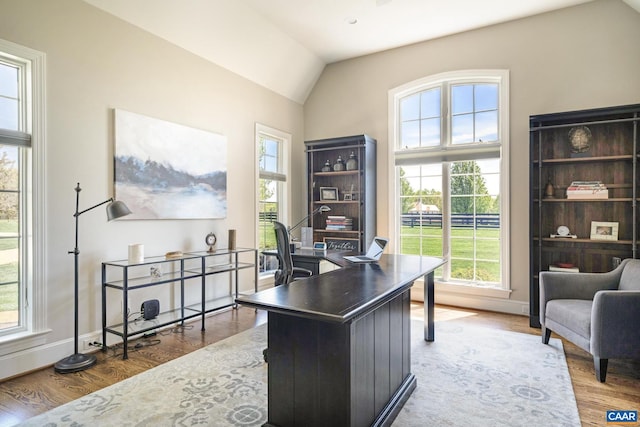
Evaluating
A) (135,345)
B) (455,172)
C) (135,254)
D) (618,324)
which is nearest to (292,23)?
(455,172)

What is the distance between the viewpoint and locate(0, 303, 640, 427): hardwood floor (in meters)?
2.28

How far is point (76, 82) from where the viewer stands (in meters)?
3.05

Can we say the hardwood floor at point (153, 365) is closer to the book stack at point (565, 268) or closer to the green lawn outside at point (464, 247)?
the book stack at point (565, 268)

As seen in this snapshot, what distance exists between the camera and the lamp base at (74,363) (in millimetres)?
2766

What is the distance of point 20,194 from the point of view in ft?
9.21

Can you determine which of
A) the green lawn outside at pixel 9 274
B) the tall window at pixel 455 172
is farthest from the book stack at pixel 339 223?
the green lawn outside at pixel 9 274

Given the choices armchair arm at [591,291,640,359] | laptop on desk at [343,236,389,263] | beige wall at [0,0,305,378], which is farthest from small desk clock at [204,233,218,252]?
armchair arm at [591,291,640,359]

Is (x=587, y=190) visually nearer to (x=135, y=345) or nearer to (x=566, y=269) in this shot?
(x=566, y=269)

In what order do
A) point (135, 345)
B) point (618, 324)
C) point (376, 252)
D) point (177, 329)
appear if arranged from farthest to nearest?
point (177, 329), point (135, 345), point (376, 252), point (618, 324)

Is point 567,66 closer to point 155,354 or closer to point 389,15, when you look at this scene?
point 389,15

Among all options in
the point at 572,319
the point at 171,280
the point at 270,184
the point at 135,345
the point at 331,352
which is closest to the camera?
the point at 331,352

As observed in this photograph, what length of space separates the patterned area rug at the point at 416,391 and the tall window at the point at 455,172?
1.50 m

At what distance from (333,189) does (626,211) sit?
11.2ft

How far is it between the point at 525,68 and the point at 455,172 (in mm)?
1420
